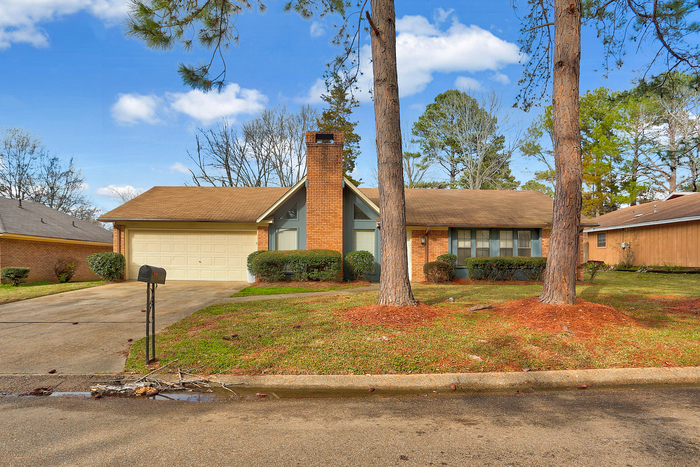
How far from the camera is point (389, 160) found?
726 centimetres

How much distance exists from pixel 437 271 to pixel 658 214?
49.6 feet

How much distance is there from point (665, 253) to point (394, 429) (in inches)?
918

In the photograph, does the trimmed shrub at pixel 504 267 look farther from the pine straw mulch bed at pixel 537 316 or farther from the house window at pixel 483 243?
the pine straw mulch bed at pixel 537 316

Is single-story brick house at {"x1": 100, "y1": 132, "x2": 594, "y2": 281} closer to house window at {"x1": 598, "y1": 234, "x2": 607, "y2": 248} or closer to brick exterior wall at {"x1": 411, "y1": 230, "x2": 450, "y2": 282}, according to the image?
brick exterior wall at {"x1": 411, "y1": 230, "x2": 450, "y2": 282}

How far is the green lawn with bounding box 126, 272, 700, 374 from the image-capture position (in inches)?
178

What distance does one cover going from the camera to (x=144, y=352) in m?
5.04

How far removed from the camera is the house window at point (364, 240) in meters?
15.3

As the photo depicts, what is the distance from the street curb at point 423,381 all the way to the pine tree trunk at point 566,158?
7.98ft

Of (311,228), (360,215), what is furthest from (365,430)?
(360,215)

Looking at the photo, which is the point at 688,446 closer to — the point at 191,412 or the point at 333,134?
the point at 191,412

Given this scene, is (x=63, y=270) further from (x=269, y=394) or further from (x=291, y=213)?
(x=269, y=394)

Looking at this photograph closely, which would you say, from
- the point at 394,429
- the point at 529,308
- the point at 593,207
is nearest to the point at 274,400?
the point at 394,429

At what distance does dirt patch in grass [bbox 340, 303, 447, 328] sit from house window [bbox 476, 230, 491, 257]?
9.32m

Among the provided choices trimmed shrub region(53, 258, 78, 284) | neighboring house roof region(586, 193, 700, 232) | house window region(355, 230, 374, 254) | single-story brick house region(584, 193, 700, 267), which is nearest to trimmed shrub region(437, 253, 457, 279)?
house window region(355, 230, 374, 254)
